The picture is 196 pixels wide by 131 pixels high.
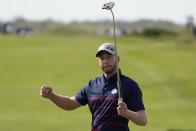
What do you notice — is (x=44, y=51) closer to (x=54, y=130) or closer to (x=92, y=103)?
(x=54, y=130)

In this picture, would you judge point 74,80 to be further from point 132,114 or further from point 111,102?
point 132,114

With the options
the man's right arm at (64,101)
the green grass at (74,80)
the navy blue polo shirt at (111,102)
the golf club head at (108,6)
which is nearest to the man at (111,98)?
the navy blue polo shirt at (111,102)

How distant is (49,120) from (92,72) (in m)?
18.5

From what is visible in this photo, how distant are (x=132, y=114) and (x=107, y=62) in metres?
0.68

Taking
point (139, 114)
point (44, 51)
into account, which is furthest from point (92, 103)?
point (44, 51)

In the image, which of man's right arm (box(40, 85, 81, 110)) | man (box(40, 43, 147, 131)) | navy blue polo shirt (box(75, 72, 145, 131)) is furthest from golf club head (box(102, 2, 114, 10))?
man's right arm (box(40, 85, 81, 110))

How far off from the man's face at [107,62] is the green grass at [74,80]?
39.1 feet

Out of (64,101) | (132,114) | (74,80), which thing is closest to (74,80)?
(74,80)

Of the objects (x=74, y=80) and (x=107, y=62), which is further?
(x=74, y=80)

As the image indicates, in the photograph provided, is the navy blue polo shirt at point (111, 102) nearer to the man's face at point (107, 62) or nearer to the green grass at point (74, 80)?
the man's face at point (107, 62)

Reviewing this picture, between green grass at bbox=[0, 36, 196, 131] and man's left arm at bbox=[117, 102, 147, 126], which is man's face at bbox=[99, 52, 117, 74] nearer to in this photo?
man's left arm at bbox=[117, 102, 147, 126]

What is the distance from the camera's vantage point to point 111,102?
811 centimetres

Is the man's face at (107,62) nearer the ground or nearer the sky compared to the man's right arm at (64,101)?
nearer the sky

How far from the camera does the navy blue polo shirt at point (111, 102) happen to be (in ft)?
26.5
